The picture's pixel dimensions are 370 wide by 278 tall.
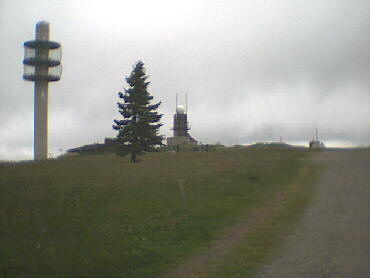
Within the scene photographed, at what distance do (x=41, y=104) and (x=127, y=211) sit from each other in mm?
9930

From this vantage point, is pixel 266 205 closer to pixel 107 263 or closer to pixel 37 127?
pixel 107 263

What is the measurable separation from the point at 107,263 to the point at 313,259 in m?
1.72

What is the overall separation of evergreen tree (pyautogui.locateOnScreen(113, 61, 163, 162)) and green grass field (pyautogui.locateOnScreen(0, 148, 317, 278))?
16.7ft

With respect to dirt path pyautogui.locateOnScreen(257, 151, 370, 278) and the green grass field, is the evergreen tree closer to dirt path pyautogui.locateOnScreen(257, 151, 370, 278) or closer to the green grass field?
the green grass field

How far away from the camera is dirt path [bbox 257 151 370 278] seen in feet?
11.6

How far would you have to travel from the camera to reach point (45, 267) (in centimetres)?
356

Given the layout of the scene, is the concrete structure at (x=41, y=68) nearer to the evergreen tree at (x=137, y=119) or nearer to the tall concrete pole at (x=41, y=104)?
the tall concrete pole at (x=41, y=104)

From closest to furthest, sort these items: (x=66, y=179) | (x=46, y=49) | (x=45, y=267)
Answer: (x=45, y=267) → (x=66, y=179) → (x=46, y=49)

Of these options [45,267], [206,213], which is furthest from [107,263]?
[206,213]

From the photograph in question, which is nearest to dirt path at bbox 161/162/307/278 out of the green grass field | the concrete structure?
the green grass field

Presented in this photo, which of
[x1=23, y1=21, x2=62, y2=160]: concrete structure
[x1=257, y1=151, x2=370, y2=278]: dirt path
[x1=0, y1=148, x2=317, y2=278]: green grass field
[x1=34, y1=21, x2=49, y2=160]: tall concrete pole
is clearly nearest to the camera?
[x1=257, y1=151, x2=370, y2=278]: dirt path

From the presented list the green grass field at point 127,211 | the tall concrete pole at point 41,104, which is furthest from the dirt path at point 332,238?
the tall concrete pole at point 41,104

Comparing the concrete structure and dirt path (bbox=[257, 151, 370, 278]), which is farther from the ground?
the concrete structure

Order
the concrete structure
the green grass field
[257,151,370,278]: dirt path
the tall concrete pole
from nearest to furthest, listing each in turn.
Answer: [257,151,370,278]: dirt path
the green grass field
the tall concrete pole
the concrete structure
